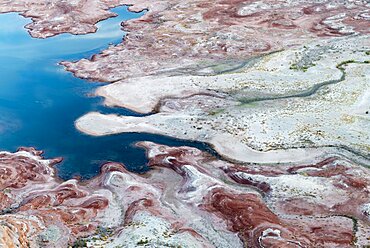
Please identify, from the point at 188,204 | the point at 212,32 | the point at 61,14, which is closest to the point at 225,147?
the point at 188,204

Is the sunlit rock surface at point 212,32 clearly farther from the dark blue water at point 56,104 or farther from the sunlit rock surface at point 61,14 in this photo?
the sunlit rock surface at point 61,14

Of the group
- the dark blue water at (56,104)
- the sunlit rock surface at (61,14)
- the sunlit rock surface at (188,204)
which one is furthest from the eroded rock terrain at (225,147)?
the sunlit rock surface at (61,14)

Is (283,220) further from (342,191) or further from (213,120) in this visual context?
(213,120)

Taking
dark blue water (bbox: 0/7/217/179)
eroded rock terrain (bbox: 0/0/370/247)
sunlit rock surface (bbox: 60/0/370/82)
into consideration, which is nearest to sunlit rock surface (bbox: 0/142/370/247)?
eroded rock terrain (bbox: 0/0/370/247)

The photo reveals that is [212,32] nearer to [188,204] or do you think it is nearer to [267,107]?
[267,107]

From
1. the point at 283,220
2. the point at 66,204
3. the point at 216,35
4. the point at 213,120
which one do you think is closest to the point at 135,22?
the point at 216,35

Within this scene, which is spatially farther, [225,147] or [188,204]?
[225,147]
